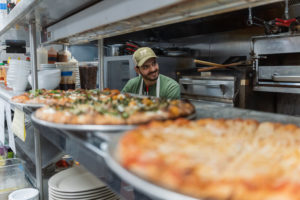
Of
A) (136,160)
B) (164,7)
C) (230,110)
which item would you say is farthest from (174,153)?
(230,110)

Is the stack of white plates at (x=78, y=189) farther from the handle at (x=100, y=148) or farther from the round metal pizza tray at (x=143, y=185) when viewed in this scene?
the round metal pizza tray at (x=143, y=185)

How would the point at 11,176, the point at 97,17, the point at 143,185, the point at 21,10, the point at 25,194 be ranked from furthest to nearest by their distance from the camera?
the point at 11,176 → the point at 25,194 → the point at 21,10 → the point at 97,17 → the point at 143,185

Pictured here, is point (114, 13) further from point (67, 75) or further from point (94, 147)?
point (67, 75)

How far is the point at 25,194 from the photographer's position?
1701 mm

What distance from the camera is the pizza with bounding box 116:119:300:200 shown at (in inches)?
15.7

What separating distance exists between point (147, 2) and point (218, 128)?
462 millimetres

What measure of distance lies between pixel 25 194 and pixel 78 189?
640mm

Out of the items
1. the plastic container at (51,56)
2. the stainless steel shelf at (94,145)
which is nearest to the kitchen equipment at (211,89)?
the plastic container at (51,56)

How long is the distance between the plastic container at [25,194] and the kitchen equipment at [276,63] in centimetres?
256

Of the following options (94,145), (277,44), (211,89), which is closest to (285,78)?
(277,44)

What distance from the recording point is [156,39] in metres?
4.93

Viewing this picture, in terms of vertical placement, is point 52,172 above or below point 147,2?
below

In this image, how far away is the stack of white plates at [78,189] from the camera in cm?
127

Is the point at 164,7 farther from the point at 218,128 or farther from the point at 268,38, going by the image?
the point at 268,38
